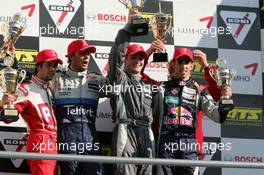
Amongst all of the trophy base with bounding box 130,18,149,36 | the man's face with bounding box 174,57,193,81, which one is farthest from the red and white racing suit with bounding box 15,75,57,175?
the man's face with bounding box 174,57,193,81

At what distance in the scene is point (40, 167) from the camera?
465cm

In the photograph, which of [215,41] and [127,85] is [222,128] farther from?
[127,85]

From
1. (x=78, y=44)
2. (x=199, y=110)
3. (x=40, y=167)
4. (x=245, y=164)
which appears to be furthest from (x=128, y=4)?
(x=245, y=164)

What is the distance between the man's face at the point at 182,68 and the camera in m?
4.99

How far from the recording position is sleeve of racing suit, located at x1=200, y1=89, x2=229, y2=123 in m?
4.96

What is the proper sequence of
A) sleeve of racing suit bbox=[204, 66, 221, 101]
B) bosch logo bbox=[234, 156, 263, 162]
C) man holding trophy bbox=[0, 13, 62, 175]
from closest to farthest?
man holding trophy bbox=[0, 13, 62, 175]
sleeve of racing suit bbox=[204, 66, 221, 101]
bosch logo bbox=[234, 156, 263, 162]

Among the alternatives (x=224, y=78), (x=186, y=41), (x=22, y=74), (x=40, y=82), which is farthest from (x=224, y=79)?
(x=22, y=74)

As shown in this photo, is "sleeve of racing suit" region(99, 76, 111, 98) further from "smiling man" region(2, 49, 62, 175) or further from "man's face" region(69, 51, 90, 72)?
"smiling man" region(2, 49, 62, 175)

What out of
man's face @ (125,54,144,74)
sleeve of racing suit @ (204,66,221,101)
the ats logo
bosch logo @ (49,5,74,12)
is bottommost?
the ats logo

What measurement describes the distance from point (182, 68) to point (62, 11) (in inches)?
38.1

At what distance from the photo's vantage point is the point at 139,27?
4.78m

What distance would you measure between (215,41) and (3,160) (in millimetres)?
1646

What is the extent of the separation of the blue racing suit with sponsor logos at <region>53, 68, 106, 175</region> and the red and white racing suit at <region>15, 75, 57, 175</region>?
53mm

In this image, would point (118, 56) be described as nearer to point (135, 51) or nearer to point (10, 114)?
point (135, 51)
